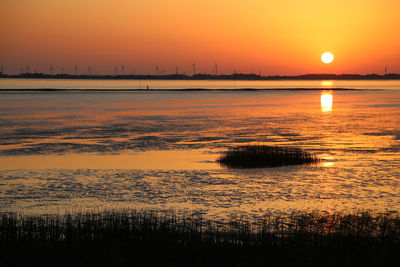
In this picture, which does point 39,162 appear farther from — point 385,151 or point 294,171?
point 385,151

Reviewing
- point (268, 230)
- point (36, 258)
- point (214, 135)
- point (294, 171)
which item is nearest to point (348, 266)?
point (268, 230)

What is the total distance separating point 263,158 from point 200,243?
16144 millimetres

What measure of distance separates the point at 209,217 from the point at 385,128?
3736 cm

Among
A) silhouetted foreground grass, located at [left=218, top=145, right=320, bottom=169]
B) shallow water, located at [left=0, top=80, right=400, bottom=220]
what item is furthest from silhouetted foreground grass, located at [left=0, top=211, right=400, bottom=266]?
silhouetted foreground grass, located at [left=218, top=145, right=320, bottom=169]

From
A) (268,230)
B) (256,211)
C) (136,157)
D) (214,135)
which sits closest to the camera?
(268,230)

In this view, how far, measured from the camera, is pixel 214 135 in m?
44.9

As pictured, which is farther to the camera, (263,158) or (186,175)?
(263,158)

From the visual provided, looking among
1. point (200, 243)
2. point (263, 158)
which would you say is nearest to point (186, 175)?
point (263, 158)

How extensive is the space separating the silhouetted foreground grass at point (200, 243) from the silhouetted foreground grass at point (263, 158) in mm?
11721

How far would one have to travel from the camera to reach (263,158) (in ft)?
96.2

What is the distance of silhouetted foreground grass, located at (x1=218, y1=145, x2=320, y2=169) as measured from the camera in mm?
28250

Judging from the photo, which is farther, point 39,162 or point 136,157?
point 136,157

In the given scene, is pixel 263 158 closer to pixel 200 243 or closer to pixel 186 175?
pixel 186 175

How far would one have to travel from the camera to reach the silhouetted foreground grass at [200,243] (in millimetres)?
12250
